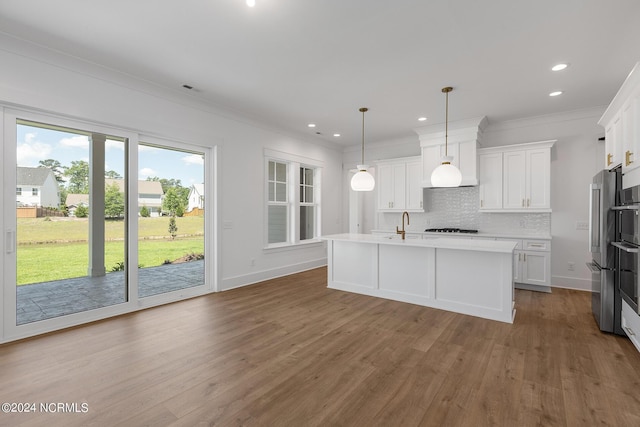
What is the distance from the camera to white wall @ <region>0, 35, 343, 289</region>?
9.91 feet

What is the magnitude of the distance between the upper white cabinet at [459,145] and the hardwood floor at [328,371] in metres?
2.61

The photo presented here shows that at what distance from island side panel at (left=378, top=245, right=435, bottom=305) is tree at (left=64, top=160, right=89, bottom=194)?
389cm

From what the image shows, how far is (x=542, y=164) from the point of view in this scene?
488 cm

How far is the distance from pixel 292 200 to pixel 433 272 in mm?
3305

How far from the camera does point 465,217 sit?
589 cm

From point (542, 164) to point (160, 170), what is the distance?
592 cm

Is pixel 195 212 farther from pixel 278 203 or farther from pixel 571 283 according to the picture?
pixel 571 283

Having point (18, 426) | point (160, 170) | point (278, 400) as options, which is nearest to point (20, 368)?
point (18, 426)

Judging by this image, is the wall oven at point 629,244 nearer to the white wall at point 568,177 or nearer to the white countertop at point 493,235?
the white countertop at point 493,235

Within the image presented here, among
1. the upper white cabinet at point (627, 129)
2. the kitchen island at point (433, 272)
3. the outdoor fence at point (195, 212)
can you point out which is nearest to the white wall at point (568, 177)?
the upper white cabinet at point (627, 129)

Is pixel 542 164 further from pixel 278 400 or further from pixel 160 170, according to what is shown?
pixel 160 170

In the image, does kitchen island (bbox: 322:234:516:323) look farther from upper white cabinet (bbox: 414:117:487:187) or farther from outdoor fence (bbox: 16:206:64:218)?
outdoor fence (bbox: 16:206:64:218)

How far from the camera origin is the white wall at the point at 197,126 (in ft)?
9.91

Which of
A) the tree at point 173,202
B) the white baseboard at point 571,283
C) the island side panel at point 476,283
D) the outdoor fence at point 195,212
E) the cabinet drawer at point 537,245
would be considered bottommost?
the white baseboard at point 571,283
